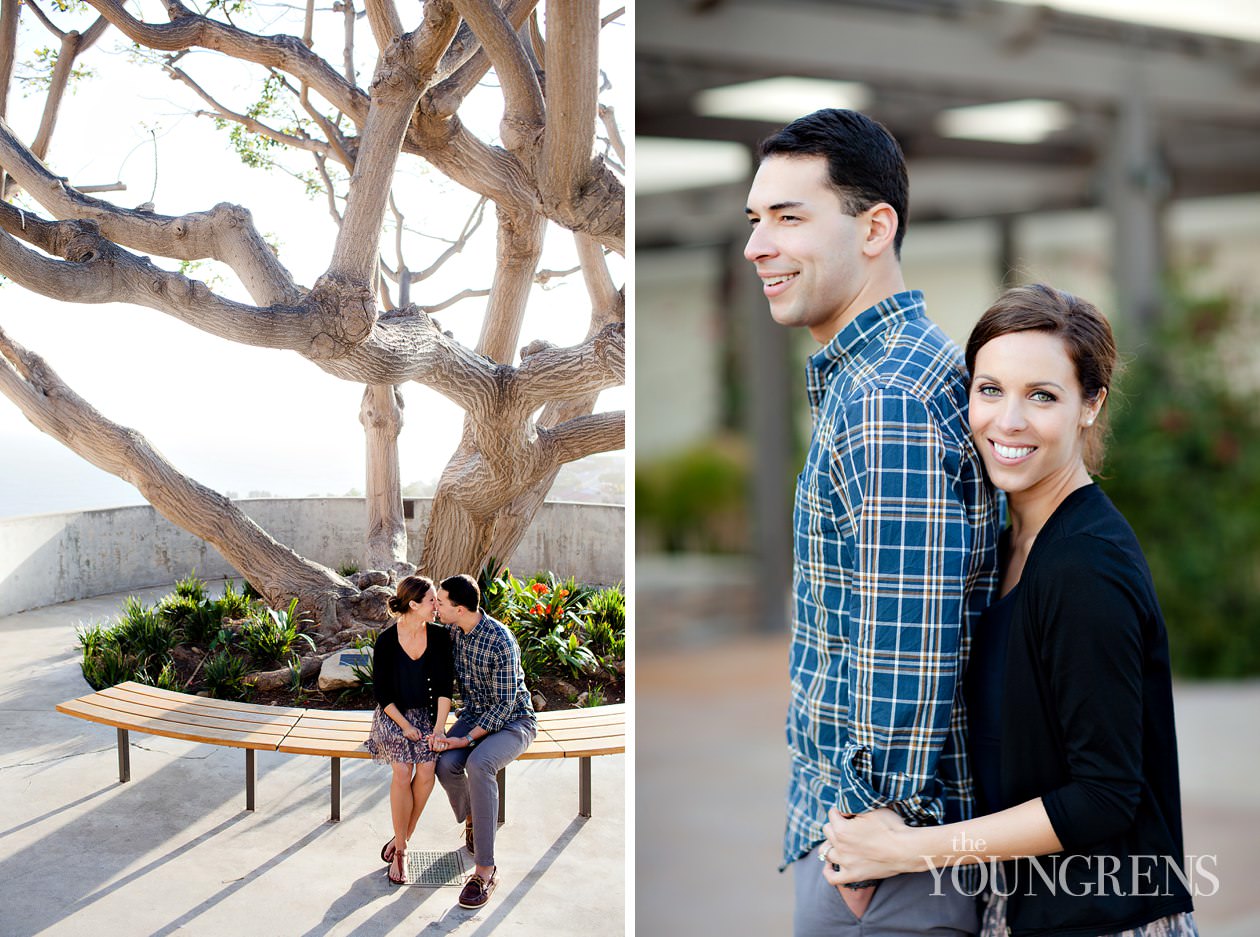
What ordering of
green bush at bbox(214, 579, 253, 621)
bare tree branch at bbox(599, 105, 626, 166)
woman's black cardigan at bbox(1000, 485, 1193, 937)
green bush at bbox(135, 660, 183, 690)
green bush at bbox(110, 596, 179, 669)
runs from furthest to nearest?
1. bare tree branch at bbox(599, 105, 626, 166)
2. green bush at bbox(214, 579, 253, 621)
3. green bush at bbox(110, 596, 179, 669)
4. green bush at bbox(135, 660, 183, 690)
5. woman's black cardigan at bbox(1000, 485, 1193, 937)

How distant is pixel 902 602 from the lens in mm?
1059

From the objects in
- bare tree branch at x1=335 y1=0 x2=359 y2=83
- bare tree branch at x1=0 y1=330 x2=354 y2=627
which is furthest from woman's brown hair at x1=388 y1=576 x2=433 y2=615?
bare tree branch at x1=335 y1=0 x2=359 y2=83

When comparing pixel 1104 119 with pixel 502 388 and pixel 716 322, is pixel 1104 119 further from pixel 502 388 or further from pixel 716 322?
pixel 502 388

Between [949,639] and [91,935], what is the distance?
2253 mm

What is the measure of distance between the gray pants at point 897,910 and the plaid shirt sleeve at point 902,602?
9 cm

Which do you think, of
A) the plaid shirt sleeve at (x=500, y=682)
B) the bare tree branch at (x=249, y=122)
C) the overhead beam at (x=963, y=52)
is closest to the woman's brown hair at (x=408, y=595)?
the plaid shirt sleeve at (x=500, y=682)

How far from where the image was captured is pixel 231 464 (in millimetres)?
4570

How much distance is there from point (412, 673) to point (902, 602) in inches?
71.3

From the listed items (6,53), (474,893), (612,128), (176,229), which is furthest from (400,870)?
(612,128)

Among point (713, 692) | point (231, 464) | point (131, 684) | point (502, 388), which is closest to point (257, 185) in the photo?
point (231, 464)

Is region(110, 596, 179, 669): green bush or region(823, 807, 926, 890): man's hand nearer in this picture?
region(823, 807, 926, 890): man's hand

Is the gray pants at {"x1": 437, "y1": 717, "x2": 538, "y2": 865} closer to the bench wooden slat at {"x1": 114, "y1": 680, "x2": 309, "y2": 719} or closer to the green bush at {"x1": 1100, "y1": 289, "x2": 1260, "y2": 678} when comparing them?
the bench wooden slat at {"x1": 114, "y1": 680, "x2": 309, "y2": 719}

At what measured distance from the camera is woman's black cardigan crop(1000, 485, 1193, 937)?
1.02m

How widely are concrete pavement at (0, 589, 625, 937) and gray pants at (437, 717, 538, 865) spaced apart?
183 mm
